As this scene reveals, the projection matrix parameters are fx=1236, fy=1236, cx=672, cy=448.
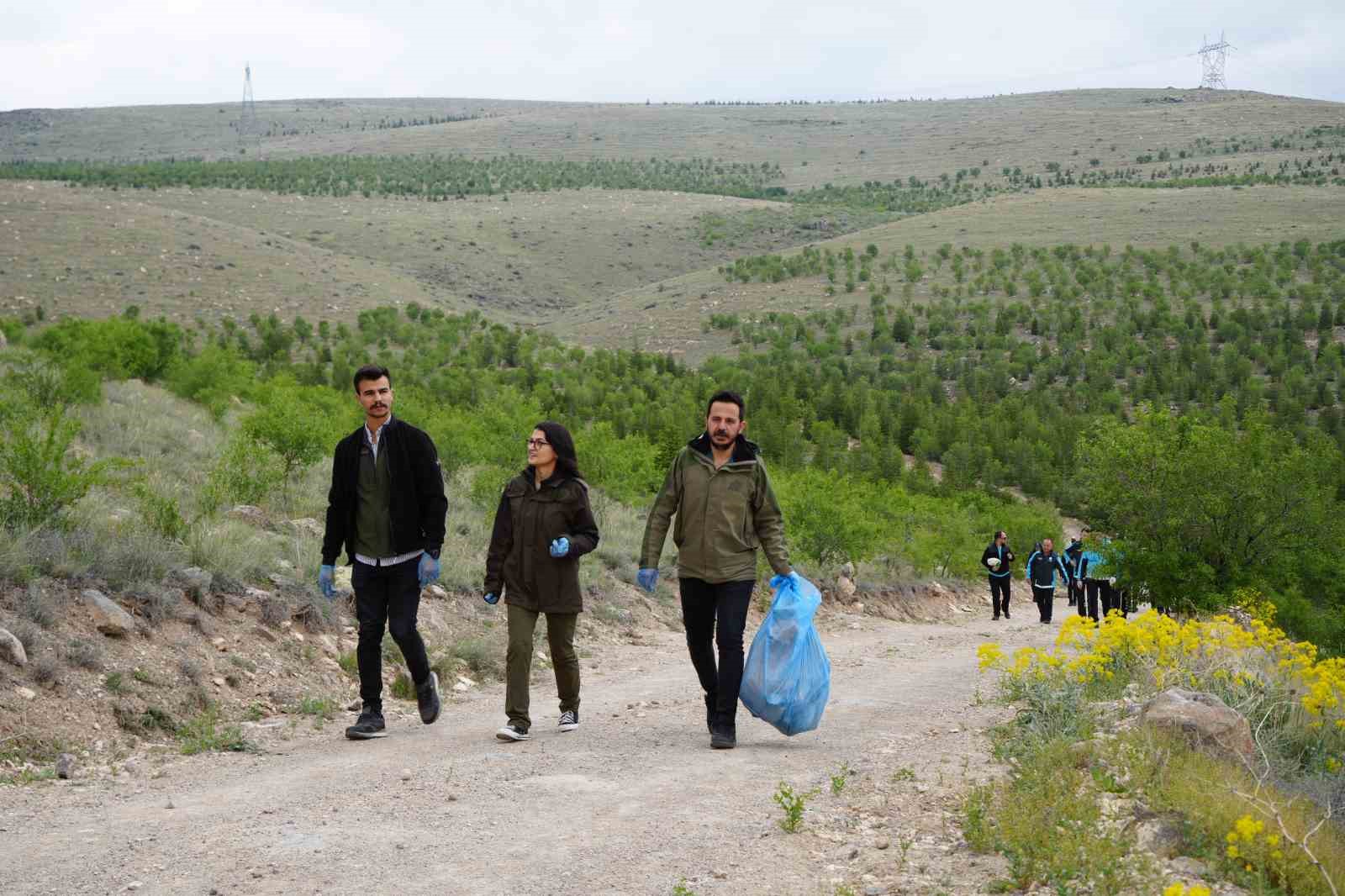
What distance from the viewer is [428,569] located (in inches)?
287

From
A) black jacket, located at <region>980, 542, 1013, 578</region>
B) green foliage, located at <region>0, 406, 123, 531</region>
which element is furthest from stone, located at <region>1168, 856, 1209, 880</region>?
black jacket, located at <region>980, 542, 1013, 578</region>

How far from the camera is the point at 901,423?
43.4m

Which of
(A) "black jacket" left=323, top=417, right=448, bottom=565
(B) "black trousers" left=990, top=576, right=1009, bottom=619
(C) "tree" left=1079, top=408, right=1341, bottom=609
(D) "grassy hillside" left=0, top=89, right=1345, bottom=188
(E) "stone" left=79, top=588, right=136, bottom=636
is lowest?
(B) "black trousers" left=990, top=576, right=1009, bottom=619

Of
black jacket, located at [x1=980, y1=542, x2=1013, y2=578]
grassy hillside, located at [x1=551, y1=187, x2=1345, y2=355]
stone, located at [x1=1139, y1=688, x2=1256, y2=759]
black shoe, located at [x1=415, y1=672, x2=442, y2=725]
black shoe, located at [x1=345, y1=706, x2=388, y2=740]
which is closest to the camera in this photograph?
stone, located at [x1=1139, y1=688, x2=1256, y2=759]

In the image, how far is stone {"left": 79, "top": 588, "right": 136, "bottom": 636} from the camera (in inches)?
335

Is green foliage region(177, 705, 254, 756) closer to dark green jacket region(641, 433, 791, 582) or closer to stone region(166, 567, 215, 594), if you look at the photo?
stone region(166, 567, 215, 594)

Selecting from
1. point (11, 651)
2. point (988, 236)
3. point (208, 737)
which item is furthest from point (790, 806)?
point (988, 236)

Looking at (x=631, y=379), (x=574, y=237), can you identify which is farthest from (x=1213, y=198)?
(x=631, y=379)

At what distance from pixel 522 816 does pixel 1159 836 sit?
9.51 ft

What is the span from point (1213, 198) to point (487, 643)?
7525 cm

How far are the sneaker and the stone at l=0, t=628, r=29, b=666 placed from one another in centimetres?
427

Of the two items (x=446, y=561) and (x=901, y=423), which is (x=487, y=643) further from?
(x=901, y=423)

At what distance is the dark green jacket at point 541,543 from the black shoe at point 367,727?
1117 mm

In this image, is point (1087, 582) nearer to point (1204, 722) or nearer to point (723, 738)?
point (1204, 722)
